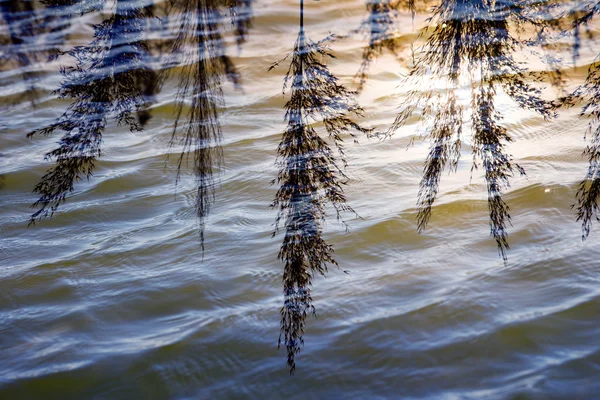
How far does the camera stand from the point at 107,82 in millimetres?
1335

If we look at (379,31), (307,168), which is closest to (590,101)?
(379,31)

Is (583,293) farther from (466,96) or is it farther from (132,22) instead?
(132,22)

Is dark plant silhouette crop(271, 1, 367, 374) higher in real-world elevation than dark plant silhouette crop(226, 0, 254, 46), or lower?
lower

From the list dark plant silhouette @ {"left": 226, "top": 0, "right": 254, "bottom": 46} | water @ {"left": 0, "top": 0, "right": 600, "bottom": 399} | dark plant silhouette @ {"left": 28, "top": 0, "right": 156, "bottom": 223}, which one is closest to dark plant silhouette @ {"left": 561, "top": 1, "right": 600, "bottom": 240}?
water @ {"left": 0, "top": 0, "right": 600, "bottom": 399}

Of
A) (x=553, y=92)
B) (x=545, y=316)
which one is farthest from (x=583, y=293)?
(x=553, y=92)

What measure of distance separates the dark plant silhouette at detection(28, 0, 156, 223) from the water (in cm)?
4

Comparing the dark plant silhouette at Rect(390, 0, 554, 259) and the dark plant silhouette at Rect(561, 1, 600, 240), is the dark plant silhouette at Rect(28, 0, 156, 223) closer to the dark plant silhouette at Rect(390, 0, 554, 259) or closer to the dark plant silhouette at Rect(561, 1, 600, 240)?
the dark plant silhouette at Rect(390, 0, 554, 259)

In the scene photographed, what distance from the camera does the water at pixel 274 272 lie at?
50.3 inches

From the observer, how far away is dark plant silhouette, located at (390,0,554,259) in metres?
1.18

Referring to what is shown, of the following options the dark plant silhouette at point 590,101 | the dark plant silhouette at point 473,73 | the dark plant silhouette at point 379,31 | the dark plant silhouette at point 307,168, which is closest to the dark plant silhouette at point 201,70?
the dark plant silhouette at point 307,168

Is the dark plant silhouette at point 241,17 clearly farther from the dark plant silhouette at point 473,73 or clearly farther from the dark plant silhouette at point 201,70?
the dark plant silhouette at point 473,73

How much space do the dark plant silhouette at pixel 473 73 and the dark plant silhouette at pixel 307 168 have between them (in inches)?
6.2

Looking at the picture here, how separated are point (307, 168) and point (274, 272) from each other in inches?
13.0

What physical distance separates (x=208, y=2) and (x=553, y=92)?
2.56ft
